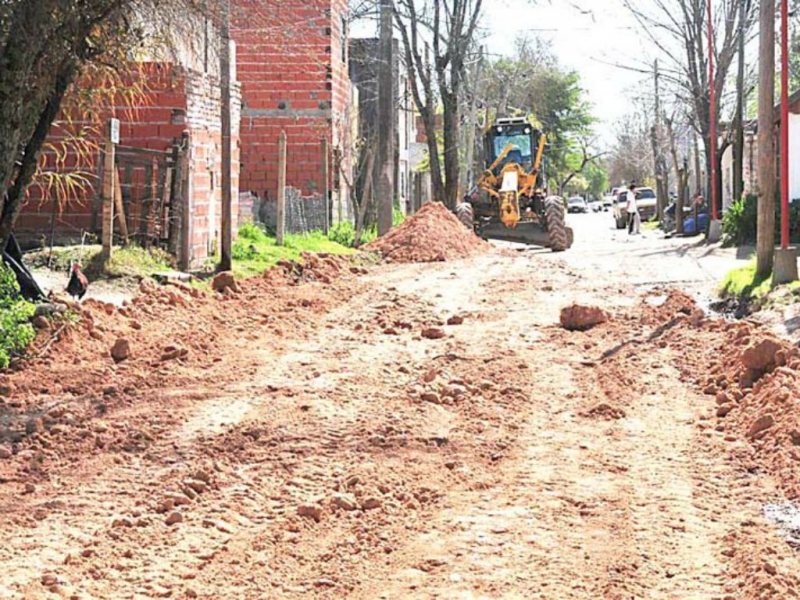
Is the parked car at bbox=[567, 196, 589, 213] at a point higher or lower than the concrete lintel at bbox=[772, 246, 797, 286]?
higher

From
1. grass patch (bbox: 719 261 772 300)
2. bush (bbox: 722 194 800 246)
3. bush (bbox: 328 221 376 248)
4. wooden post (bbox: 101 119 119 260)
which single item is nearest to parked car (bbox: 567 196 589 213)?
bush (bbox: 328 221 376 248)

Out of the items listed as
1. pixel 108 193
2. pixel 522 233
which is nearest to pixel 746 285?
pixel 108 193

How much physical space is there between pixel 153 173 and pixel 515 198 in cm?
1437

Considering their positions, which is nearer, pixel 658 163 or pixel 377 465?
pixel 377 465

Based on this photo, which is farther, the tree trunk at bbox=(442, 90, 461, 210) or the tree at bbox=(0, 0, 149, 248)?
the tree trunk at bbox=(442, 90, 461, 210)

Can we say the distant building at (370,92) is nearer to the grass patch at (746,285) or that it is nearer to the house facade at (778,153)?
the house facade at (778,153)

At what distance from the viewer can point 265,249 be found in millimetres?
23531

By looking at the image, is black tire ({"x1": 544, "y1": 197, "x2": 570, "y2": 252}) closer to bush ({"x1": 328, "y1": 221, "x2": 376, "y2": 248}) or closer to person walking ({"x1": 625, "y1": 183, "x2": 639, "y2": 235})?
bush ({"x1": 328, "y1": 221, "x2": 376, "y2": 248})

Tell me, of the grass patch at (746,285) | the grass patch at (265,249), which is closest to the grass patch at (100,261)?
the grass patch at (265,249)

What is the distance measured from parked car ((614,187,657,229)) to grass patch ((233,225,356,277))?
26.5m

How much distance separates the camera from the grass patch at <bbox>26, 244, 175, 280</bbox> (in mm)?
16719

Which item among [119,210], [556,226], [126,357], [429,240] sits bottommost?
[126,357]

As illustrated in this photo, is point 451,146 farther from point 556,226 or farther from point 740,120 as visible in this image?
point 740,120

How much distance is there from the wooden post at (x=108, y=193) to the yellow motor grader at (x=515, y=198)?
611 inches
